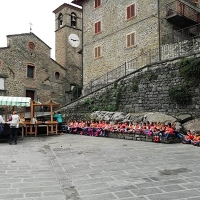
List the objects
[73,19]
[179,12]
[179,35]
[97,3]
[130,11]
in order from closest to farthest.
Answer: [179,12]
[179,35]
[130,11]
[97,3]
[73,19]

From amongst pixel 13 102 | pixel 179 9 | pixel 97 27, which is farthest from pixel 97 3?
pixel 13 102

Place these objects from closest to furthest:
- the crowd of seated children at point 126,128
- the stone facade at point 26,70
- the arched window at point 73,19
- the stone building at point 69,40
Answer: the crowd of seated children at point 126,128, the stone facade at point 26,70, the stone building at point 69,40, the arched window at point 73,19

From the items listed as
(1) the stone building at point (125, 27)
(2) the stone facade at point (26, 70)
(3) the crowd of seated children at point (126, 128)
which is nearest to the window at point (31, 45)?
(2) the stone facade at point (26, 70)

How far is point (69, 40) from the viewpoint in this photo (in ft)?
105

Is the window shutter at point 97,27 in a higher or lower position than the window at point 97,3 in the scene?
lower

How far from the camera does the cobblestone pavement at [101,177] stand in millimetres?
3709

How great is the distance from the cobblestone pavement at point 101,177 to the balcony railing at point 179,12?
13868 mm

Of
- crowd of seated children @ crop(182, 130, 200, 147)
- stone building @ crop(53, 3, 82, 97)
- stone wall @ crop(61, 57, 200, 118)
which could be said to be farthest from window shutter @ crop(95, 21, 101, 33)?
crowd of seated children @ crop(182, 130, 200, 147)

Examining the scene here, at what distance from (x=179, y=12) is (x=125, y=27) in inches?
178

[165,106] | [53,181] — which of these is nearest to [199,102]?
[165,106]

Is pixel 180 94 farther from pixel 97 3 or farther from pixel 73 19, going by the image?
pixel 73 19

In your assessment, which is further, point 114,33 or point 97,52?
point 97,52

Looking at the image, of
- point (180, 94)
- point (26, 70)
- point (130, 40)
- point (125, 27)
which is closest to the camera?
point (180, 94)

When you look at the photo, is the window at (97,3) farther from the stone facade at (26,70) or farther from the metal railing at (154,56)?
the stone facade at (26,70)
